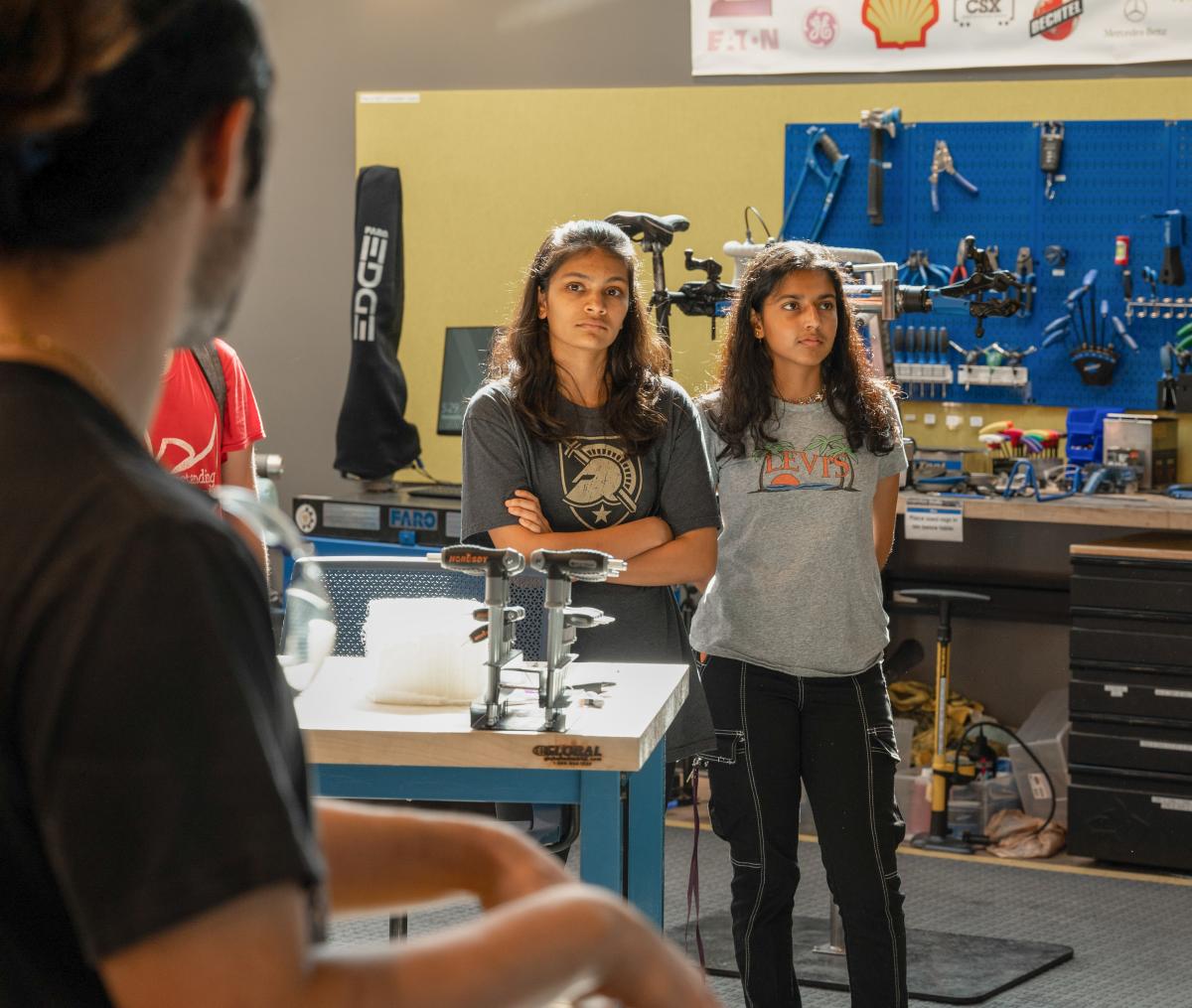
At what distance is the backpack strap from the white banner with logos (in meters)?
3.12

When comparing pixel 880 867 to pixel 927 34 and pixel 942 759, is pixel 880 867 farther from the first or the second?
pixel 927 34

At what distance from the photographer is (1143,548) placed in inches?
163

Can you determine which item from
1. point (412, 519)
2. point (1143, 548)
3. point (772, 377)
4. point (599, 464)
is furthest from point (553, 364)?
point (412, 519)

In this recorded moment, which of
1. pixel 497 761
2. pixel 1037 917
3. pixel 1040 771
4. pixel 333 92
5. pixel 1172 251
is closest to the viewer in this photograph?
pixel 497 761

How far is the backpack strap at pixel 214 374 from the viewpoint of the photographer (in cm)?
293

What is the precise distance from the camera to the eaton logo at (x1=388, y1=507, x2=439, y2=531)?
199 inches

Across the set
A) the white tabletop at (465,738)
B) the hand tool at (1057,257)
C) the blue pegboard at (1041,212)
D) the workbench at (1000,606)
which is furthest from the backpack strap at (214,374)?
the hand tool at (1057,257)

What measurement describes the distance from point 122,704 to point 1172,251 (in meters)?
4.81

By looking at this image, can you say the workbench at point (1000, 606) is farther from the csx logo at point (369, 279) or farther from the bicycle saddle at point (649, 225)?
the csx logo at point (369, 279)

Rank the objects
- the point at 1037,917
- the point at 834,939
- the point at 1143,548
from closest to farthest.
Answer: the point at 834,939
the point at 1037,917
the point at 1143,548

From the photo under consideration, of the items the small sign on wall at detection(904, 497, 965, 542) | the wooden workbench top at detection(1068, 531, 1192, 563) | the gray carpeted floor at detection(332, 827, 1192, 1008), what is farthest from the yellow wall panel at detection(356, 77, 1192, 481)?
the gray carpeted floor at detection(332, 827, 1192, 1008)

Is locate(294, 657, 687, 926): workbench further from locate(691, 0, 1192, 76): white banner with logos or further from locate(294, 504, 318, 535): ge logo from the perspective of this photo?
locate(691, 0, 1192, 76): white banner with logos

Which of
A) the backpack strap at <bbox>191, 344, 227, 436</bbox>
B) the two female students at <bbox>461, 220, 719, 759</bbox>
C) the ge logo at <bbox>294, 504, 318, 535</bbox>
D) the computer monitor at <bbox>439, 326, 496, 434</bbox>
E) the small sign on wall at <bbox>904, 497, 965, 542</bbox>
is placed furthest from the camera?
the computer monitor at <bbox>439, 326, 496, 434</bbox>

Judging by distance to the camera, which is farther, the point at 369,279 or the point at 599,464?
the point at 369,279
